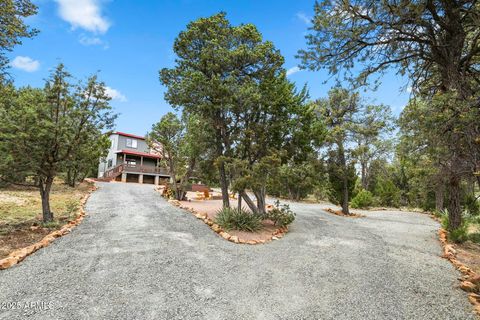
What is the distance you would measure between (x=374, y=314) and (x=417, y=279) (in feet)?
6.48

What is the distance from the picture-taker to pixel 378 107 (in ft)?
62.0

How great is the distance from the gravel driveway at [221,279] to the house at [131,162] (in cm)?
2227

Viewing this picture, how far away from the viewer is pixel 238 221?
8320 mm

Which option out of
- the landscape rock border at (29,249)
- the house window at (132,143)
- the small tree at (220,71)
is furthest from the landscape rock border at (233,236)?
the house window at (132,143)

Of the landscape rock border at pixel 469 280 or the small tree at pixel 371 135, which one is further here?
the small tree at pixel 371 135

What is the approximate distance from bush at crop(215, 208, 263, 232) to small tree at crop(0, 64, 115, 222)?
15.5 ft

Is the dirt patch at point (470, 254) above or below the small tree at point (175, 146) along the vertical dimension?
below

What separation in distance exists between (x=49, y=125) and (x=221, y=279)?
5847 millimetres

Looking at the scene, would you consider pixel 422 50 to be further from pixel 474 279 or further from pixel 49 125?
pixel 49 125

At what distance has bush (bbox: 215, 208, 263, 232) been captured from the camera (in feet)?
26.7

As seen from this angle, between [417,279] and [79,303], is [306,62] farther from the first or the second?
[79,303]

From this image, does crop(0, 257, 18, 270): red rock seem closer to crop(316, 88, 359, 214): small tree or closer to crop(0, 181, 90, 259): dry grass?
crop(0, 181, 90, 259): dry grass

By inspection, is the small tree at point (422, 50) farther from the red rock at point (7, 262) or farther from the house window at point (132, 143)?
the house window at point (132, 143)

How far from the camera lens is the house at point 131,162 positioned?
93.2 feet
